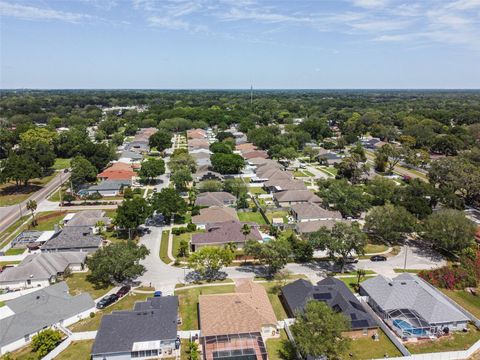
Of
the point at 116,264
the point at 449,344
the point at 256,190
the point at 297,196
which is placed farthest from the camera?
the point at 256,190

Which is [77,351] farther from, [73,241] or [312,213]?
[312,213]

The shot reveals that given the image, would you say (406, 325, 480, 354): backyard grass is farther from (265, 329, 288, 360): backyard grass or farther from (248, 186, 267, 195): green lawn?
(248, 186, 267, 195): green lawn

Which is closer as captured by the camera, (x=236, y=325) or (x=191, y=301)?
(x=236, y=325)

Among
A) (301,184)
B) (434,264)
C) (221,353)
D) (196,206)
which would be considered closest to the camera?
(221,353)

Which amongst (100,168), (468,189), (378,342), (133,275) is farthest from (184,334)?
(100,168)

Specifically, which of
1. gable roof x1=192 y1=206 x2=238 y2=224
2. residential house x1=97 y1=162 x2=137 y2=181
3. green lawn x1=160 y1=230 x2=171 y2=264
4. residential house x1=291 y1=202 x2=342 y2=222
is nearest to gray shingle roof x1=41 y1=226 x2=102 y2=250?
green lawn x1=160 y1=230 x2=171 y2=264


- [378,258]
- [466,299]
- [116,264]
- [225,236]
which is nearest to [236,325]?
[116,264]

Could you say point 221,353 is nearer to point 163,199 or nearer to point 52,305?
point 52,305
